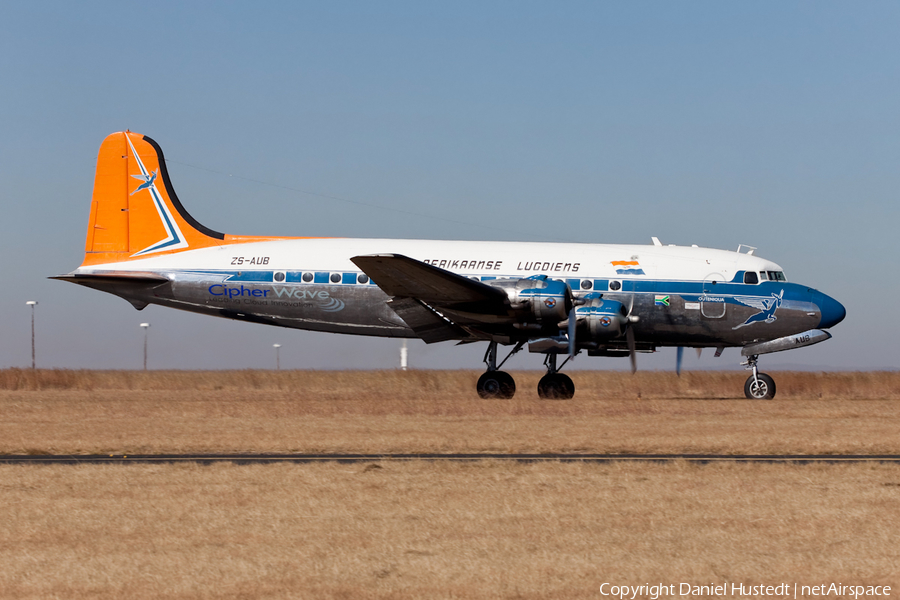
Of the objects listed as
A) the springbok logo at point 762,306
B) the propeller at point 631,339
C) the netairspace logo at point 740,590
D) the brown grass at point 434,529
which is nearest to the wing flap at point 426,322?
the propeller at point 631,339

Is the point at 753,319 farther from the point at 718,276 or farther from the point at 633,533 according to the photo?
the point at 633,533

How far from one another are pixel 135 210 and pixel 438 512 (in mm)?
22288

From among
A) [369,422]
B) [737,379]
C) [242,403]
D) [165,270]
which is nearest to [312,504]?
[369,422]

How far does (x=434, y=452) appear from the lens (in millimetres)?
14500

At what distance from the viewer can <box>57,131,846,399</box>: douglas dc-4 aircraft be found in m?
24.6

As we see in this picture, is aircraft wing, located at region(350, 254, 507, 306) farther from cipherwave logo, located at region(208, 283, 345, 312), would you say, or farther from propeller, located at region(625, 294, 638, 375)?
propeller, located at region(625, 294, 638, 375)

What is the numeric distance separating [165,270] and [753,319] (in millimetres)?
16790

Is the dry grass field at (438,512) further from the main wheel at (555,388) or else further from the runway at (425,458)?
the main wheel at (555,388)

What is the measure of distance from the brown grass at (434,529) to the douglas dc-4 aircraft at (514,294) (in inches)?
471

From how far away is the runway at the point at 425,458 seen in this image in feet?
44.0

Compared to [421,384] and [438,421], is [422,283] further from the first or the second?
[421,384]

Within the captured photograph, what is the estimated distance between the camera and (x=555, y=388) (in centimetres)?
2609

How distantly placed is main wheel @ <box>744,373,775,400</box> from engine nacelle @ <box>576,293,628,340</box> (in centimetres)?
505

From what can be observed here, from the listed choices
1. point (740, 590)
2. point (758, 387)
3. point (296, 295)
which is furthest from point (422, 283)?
point (740, 590)
